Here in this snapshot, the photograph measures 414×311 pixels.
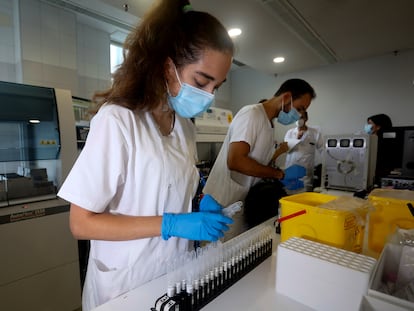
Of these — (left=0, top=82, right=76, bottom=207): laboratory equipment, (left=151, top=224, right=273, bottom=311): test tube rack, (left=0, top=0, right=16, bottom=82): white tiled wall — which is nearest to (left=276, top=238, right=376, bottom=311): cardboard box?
(left=151, top=224, right=273, bottom=311): test tube rack

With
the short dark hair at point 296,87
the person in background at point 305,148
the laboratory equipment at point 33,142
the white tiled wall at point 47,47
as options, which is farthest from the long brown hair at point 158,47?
the person in background at point 305,148

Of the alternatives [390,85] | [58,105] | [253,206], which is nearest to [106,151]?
[253,206]

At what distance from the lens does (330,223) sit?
0.69 metres

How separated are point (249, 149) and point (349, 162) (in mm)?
1088

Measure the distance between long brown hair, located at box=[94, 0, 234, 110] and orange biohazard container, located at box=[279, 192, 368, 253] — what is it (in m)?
0.56

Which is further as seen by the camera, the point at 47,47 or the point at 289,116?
the point at 47,47

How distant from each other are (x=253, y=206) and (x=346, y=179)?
1.10 m

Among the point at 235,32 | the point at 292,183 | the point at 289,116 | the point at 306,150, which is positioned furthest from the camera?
the point at 306,150

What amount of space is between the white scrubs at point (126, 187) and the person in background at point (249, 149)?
22.8 inches

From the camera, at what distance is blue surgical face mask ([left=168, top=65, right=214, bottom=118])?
831 millimetres

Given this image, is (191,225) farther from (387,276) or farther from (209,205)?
(387,276)

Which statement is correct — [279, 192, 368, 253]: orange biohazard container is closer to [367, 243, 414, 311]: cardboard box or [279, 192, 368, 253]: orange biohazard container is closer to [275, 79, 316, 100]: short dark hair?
[367, 243, 414, 311]: cardboard box

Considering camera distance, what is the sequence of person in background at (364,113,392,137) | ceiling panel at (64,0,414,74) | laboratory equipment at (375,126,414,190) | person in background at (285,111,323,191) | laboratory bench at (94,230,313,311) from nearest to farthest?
laboratory bench at (94,230,313,311) < ceiling panel at (64,0,414,74) < laboratory equipment at (375,126,414,190) < person in background at (364,113,392,137) < person in background at (285,111,323,191)

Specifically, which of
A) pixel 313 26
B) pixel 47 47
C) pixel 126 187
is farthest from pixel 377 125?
pixel 47 47
